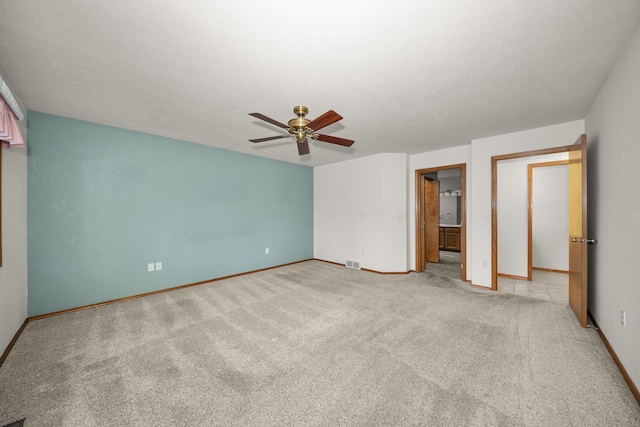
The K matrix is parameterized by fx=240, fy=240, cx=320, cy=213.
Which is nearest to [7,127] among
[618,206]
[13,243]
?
[13,243]

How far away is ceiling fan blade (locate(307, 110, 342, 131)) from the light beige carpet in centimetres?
207

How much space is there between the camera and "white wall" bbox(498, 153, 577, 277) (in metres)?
4.45

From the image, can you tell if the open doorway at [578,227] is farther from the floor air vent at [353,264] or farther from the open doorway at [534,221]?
the floor air vent at [353,264]

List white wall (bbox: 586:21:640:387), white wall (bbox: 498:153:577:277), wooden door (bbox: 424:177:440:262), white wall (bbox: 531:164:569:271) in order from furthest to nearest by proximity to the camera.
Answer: wooden door (bbox: 424:177:440:262) < white wall (bbox: 531:164:569:271) < white wall (bbox: 498:153:577:277) < white wall (bbox: 586:21:640:387)

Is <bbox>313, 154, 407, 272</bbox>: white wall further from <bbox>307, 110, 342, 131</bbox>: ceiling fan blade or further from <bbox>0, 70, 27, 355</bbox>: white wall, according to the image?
<bbox>0, 70, 27, 355</bbox>: white wall

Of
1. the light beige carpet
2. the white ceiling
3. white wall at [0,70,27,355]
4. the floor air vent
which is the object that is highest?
the white ceiling

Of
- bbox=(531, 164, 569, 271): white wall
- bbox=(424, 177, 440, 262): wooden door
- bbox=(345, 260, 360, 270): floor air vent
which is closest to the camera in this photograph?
bbox=(531, 164, 569, 271): white wall

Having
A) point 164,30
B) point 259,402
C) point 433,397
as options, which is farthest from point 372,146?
point 259,402

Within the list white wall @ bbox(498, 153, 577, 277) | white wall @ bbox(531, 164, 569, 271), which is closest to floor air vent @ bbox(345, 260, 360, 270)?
white wall @ bbox(498, 153, 577, 277)

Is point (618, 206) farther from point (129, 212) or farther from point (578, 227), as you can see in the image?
point (129, 212)

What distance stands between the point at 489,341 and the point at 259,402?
7.11ft

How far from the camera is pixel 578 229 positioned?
2.80m

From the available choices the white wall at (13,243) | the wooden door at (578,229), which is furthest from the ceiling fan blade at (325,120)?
A: the white wall at (13,243)

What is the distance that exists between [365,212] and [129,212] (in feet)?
13.8
